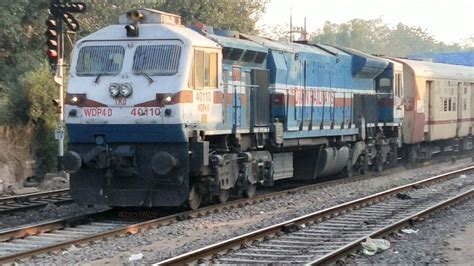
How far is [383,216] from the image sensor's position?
13.6 m

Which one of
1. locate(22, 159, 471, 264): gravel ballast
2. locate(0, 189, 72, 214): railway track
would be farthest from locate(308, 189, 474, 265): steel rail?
locate(0, 189, 72, 214): railway track

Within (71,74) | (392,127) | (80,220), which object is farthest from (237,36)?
(392,127)

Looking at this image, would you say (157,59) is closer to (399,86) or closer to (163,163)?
(163,163)

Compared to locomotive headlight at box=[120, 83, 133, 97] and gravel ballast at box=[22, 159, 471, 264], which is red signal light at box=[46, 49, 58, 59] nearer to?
locomotive headlight at box=[120, 83, 133, 97]

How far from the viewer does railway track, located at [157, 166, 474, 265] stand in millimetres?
9422

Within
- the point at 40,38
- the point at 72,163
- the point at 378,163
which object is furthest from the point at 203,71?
the point at 40,38

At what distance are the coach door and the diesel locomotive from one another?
0.9 inches

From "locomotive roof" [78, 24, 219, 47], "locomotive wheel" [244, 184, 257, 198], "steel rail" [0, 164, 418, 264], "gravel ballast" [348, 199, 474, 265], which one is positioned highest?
"locomotive roof" [78, 24, 219, 47]

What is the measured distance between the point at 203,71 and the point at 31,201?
501 cm

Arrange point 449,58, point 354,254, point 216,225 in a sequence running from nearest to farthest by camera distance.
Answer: point 354,254 < point 216,225 < point 449,58

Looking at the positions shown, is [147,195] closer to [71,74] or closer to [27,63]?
[71,74]

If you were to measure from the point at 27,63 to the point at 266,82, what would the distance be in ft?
45.9

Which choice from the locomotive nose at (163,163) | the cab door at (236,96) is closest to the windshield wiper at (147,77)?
the locomotive nose at (163,163)

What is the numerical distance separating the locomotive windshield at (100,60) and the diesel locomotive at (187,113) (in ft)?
0.06
